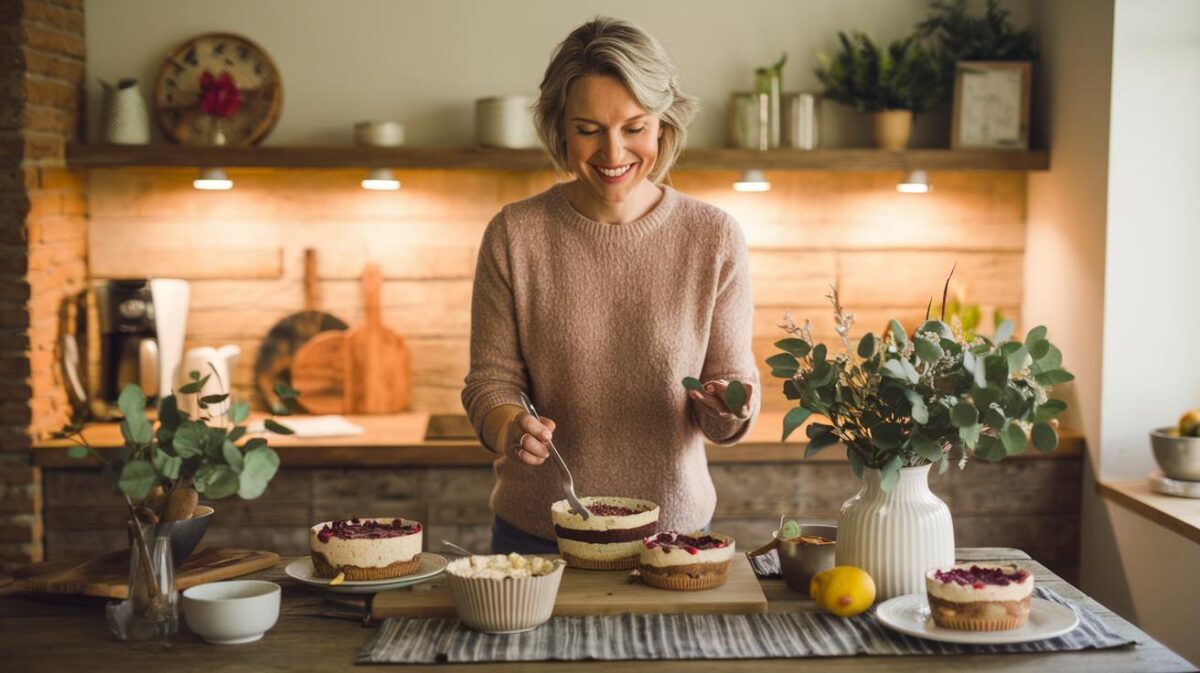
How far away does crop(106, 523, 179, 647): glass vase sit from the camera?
5.30ft

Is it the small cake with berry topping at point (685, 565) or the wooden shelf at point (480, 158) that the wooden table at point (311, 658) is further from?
the wooden shelf at point (480, 158)

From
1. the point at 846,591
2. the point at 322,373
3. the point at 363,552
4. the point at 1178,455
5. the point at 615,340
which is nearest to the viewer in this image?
the point at 846,591

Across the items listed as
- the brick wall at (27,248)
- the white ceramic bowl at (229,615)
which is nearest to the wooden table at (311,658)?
the white ceramic bowl at (229,615)

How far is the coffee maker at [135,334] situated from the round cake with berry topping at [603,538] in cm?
207

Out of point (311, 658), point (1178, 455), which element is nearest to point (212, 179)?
point (311, 658)

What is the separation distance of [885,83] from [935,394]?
2.15 metres

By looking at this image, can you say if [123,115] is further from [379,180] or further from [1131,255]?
[1131,255]

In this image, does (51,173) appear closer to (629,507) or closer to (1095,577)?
(629,507)

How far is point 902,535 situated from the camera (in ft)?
5.79

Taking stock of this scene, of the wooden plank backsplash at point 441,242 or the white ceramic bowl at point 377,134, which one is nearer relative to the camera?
the white ceramic bowl at point 377,134

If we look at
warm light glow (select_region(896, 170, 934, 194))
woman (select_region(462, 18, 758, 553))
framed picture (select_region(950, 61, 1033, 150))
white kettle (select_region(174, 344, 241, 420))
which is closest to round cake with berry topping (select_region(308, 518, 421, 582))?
woman (select_region(462, 18, 758, 553))

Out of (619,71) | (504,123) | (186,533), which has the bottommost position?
(186,533)

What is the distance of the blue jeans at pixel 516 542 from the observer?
7.23 ft

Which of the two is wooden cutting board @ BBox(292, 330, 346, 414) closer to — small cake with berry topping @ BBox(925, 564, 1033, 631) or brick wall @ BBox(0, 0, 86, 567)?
brick wall @ BBox(0, 0, 86, 567)
